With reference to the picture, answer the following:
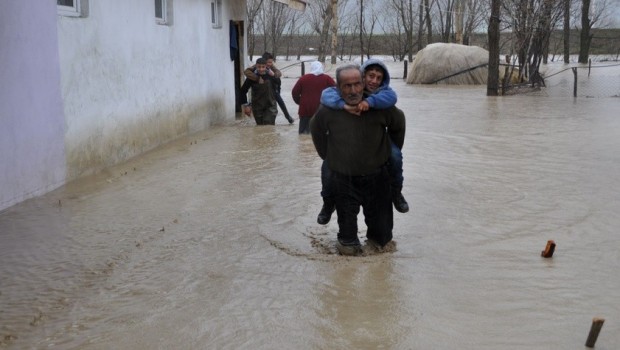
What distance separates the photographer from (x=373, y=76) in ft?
18.0

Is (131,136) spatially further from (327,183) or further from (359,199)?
(359,199)

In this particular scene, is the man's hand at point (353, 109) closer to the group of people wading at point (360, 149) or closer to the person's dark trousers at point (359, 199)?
the group of people wading at point (360, 149)

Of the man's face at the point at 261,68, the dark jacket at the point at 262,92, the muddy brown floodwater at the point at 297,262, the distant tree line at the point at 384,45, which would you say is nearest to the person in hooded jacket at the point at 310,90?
the man's face at the point at 261,68

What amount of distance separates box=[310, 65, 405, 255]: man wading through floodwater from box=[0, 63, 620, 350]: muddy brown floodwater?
1.10 ft

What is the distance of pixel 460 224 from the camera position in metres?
6.89

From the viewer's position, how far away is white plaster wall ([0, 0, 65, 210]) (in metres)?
7.28

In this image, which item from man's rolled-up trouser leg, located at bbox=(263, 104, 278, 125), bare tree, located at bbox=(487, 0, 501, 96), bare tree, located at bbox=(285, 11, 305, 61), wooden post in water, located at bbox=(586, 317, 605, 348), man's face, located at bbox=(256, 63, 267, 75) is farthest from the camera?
bare tree, located at bbox=(285, 11, 305, 61)

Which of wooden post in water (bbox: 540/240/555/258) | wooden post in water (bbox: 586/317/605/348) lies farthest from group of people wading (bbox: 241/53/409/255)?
wooden post in water (bbox: 586/317/605/348)

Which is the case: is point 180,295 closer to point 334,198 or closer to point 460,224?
point 334,198

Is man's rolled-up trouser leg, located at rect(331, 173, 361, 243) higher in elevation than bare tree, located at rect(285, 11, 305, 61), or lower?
lower

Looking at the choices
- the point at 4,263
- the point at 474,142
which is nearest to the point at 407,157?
the point at 474,142

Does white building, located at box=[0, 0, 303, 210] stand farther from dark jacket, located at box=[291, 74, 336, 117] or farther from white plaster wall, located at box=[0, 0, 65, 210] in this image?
dark jacket, located at box=[291, 74, 336, 117]

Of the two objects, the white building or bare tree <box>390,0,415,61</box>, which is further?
bare tree <box>390,0,415,61</box>

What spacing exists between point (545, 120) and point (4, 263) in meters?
12.2
